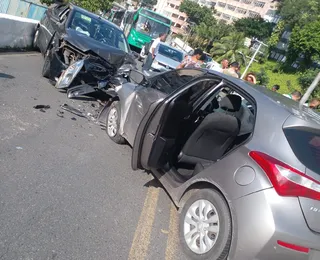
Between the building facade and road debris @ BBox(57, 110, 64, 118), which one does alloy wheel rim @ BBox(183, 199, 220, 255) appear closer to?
road debris @ BBox(57, 110, 64, 118)

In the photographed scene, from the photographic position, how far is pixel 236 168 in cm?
277

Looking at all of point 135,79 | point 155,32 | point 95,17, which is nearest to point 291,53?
point 155,32

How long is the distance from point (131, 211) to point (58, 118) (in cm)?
263

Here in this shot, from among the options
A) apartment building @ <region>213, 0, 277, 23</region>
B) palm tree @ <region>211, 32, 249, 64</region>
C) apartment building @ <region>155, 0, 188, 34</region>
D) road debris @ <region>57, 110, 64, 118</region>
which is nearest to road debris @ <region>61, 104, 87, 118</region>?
road debris @ <region>57, 110, 64, 118</region>

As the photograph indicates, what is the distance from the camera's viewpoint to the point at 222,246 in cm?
266

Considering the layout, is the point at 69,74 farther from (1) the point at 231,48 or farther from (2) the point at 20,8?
(1) the point at 231,48

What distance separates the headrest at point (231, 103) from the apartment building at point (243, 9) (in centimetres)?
9396

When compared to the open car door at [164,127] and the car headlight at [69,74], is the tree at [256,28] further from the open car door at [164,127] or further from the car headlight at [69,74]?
the open car door at [164,127]

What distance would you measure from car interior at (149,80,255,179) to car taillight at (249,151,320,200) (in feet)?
3.55

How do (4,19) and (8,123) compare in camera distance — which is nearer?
(8,123)

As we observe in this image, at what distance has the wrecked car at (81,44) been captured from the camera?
22.5ft

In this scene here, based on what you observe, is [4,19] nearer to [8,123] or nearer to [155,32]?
[8,123]

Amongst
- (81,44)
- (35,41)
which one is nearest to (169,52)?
(35,41)

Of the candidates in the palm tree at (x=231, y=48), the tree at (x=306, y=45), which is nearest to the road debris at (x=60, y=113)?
the tree at (x=306, y=45)
